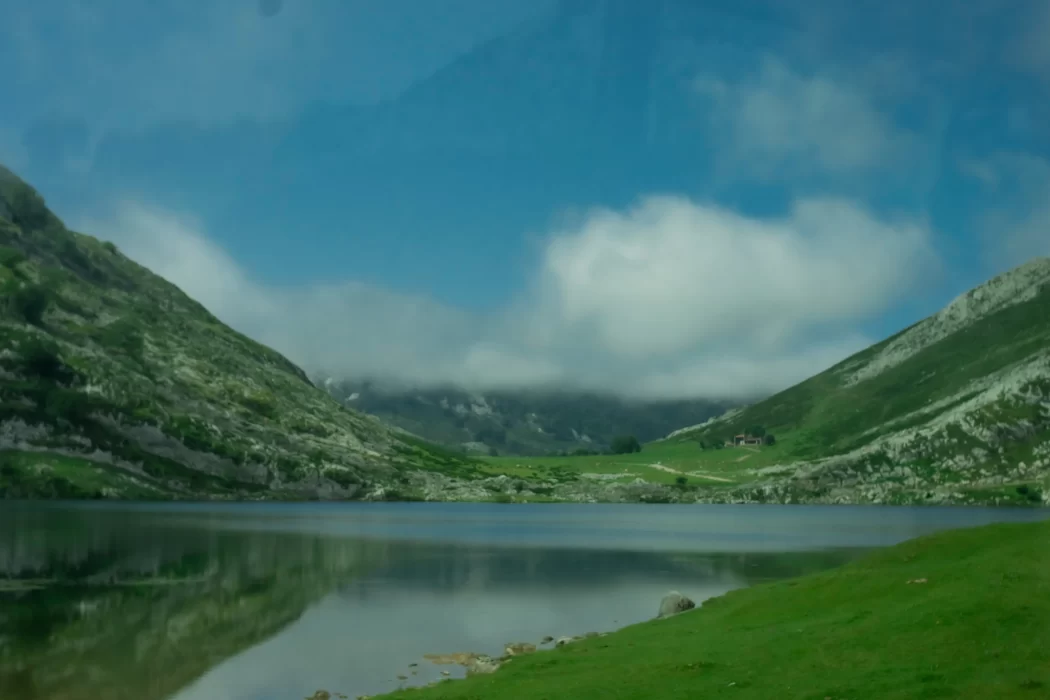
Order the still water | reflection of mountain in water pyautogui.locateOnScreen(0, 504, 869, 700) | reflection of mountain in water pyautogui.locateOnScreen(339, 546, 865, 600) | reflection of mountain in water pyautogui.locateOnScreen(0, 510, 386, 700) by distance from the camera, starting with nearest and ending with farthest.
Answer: reflection of mountain in water pyautogui.locateOnScreen(0, 510, 386, 700) < the still water < reflection of mountain in water pyautogui.locateOnScreen(0, 504, 869, 700) < reflection of mountain in water pyautogui.locateOnScreen(339, 546, 865, 600)

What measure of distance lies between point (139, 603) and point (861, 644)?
Result: 54215 millimetres

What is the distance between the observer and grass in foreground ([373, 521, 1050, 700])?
25.7m

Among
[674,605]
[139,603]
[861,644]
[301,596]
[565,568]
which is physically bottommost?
[565,568]

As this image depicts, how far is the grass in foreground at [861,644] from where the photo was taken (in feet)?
84.2

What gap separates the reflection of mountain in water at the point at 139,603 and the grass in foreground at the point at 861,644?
18864 mm

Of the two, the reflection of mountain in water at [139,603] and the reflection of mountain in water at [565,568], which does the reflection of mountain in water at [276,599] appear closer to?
the reflection of mountain in water at [139,603]

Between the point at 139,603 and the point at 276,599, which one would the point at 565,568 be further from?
the point at 139,603

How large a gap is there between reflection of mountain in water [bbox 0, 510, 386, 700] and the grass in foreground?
Result: 1886 cm

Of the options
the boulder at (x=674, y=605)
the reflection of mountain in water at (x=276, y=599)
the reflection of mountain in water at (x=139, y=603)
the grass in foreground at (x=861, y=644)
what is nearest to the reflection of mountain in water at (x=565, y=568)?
the reflection of mountain in water at (x=276, y=599)

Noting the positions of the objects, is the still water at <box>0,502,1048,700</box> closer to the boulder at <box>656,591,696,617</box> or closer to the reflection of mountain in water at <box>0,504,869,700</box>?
the reflection of mountain in water at <box>0,504,869,700</box>

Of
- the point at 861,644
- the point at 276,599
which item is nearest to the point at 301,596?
the point at 276,599

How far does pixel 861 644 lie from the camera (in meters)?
30.8

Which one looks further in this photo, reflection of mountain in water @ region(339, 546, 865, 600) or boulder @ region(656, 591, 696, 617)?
reflection of mountain in water @ region(339, 546, 865, 600)

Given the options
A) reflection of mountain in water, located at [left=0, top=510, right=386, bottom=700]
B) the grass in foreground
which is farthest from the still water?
the grass in foreground
